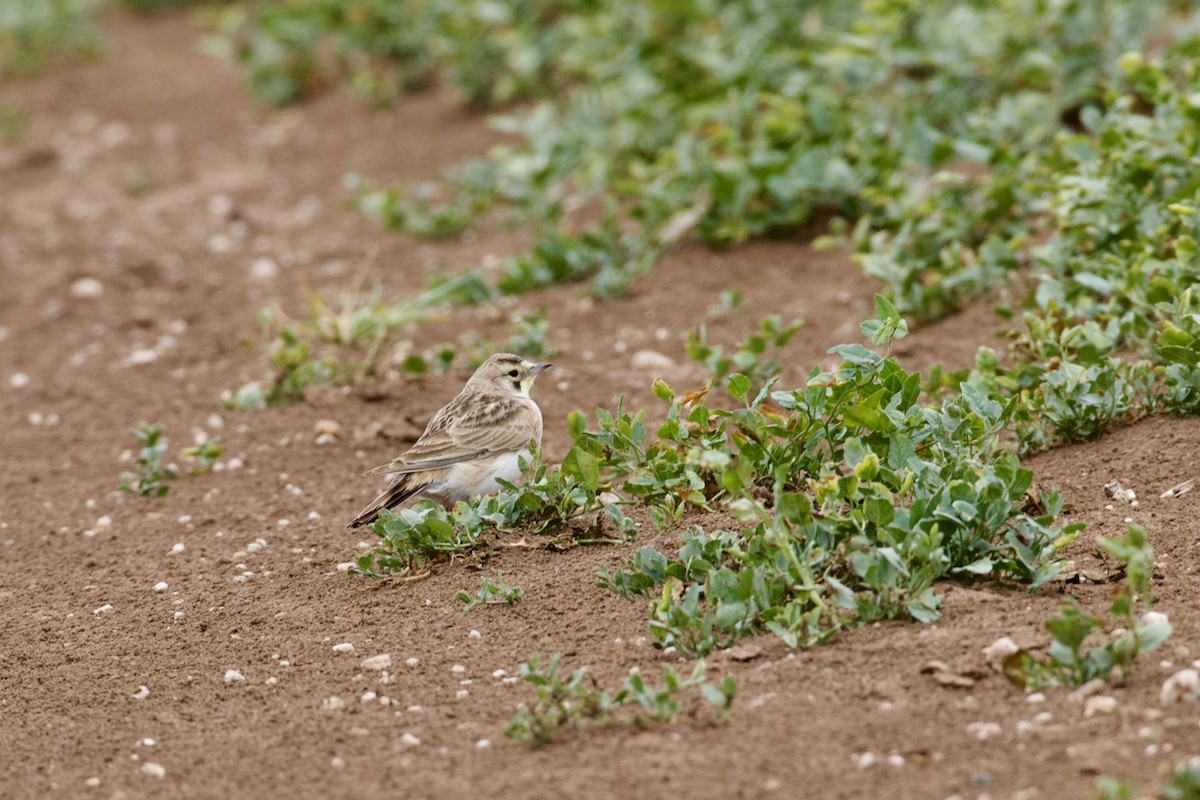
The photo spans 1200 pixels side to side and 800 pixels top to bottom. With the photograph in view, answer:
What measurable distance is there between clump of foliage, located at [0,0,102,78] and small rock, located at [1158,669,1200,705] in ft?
49.8

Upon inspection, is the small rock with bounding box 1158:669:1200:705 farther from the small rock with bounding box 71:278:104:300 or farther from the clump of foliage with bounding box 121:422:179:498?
the small rock with bounding box 71:278:104:300

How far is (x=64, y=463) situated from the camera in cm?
801

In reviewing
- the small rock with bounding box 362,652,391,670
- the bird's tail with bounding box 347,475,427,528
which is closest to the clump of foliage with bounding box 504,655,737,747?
the small rock with bounding box 362,652,391,670

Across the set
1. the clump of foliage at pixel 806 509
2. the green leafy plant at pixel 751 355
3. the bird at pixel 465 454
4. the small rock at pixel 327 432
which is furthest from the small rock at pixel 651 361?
the clump of foliage at pixel 806 509

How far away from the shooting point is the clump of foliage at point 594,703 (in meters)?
4.41

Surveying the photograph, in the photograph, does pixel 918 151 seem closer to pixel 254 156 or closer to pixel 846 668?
pixel 846 668

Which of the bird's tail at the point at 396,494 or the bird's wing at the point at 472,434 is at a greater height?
the bird's wing at the point at 472,434

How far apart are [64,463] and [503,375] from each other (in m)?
2.38

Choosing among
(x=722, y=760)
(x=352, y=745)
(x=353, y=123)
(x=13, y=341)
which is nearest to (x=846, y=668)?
(x=722, y=760)

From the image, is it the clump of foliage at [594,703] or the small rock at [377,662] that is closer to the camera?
the clump of foliage at [594,703]

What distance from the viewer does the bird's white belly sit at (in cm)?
669

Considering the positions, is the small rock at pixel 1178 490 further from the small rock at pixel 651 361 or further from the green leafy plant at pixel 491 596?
the small rock at pixel 651 361

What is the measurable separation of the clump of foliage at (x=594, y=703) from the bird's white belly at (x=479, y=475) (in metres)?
2.14

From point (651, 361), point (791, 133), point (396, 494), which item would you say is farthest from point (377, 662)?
point (791, 133)
